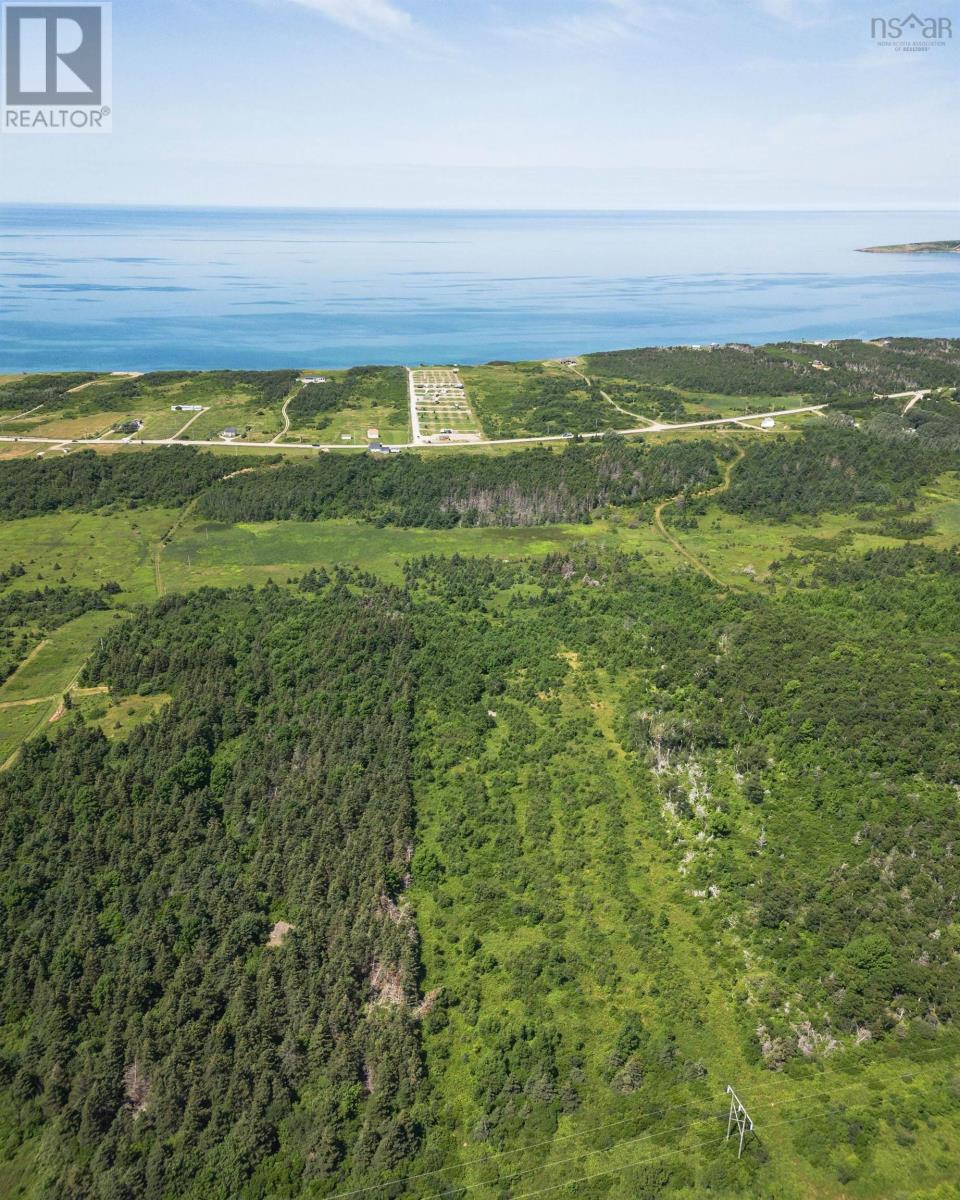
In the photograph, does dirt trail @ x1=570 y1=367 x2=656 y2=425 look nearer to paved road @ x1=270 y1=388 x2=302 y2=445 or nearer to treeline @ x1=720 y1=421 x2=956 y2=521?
treeline @ x1=720 y1=421 x2=956 y2=521

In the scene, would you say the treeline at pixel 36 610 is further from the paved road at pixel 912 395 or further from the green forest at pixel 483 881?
the paved road at pixel 912 395

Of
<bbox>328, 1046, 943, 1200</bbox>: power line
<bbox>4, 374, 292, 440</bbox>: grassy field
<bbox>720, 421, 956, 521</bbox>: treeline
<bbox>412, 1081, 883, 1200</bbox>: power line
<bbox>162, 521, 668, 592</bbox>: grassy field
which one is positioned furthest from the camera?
<bbox>4, 374, 292, 440</bbox>: grassy field

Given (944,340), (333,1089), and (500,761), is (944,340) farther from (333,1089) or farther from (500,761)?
(333,1089)

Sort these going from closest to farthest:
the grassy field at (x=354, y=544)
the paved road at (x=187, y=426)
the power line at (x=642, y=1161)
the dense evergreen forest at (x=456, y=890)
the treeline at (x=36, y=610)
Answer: the power line at (x=642, y=1161) < the dense evergreen forest at (x=456, y=890) < the treeline at (x=36, y=610) < the grassy field at (x=354, y=544) < the paved road at (x=187, y=426)

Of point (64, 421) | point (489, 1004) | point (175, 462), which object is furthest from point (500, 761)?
point (64, 421)

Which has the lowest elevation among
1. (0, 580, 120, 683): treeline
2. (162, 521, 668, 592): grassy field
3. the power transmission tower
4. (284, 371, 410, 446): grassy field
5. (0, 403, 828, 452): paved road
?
the power transmission tower

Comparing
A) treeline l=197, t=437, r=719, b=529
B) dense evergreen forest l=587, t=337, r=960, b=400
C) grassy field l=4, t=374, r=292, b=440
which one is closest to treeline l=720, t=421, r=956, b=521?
treeline l=197, t=437, r=719, b=529

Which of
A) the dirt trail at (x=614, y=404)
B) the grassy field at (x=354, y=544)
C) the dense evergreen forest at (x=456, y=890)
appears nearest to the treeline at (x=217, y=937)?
the dense evergreen forest at (x=456, y=890)
